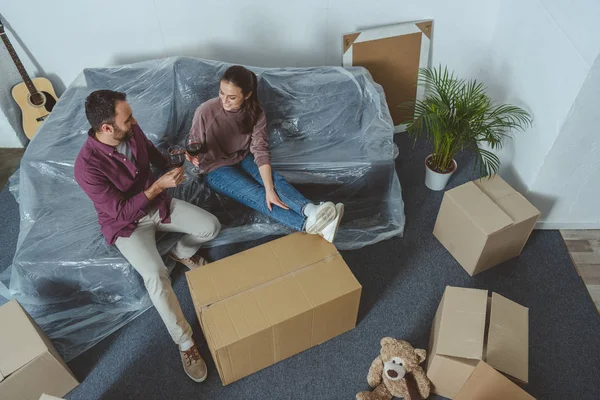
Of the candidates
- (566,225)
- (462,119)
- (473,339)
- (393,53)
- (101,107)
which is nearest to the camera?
(101,107)

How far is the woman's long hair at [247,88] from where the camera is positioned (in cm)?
175

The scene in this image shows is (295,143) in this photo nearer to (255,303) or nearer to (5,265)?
(255,303)

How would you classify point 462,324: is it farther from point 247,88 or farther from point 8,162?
point 8,162

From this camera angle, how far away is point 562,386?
68.4 inches

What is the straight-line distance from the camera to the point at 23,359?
4.99 feet

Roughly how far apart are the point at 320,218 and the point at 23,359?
1157mm

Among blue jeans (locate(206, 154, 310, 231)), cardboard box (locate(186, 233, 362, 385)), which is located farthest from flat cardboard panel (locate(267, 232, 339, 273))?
blue jeans (locate(206, 154, 310, 231))

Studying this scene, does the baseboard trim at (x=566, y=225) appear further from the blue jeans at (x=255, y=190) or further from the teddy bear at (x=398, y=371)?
the blue jeans at (x=255, y=190)

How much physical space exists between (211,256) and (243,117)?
27.6 inches

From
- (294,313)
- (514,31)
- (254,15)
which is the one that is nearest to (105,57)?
(254,15)

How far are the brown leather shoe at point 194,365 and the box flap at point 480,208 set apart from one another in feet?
4.15

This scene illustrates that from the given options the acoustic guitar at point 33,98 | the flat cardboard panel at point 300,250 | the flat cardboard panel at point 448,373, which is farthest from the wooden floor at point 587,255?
the acoustic guitar at point 33,98

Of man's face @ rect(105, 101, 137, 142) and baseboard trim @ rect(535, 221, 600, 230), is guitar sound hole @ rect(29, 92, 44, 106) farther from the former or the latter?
baseboard trim @ rect(535, 221, 600, 230)

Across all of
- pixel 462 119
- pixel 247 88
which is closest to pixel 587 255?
pixel 462 119
